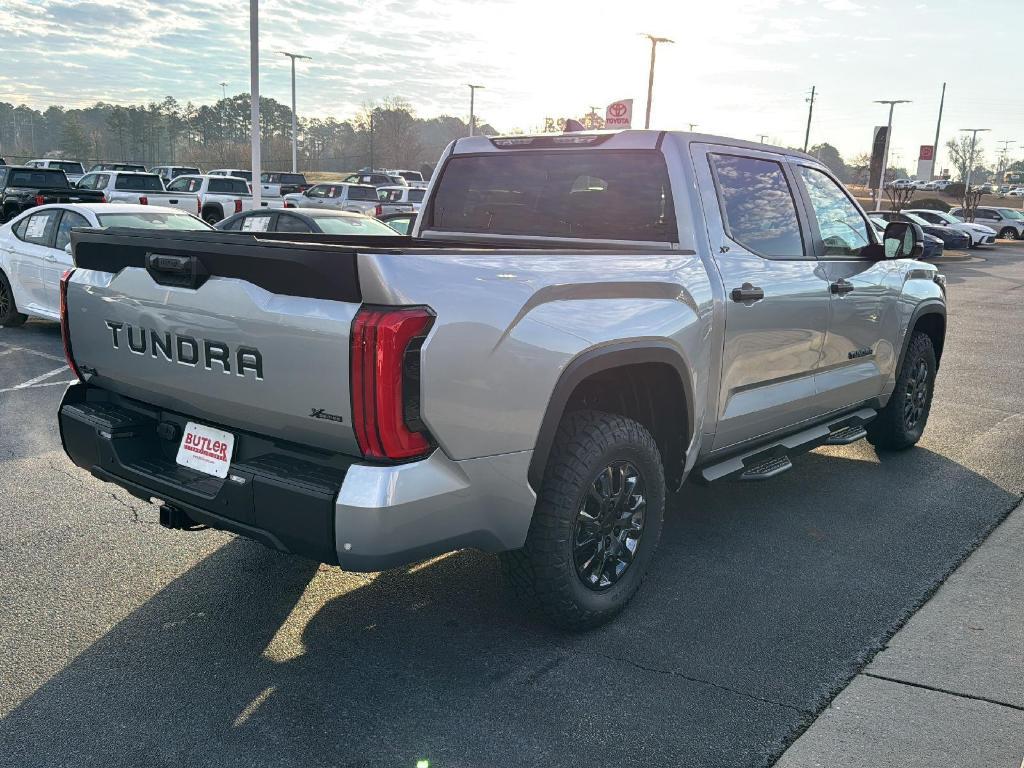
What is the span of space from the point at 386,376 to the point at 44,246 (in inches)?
343

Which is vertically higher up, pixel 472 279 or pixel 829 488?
pixel 472 279

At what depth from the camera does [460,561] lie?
4250 millimetres

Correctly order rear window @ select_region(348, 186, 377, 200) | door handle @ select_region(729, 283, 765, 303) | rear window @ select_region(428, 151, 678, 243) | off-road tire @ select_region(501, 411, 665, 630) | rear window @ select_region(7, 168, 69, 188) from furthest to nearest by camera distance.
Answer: rear window @ select_region(348, 186, 377, 200) < rear window @ select_region(7, 168, 69, 188) < rear window @ select_region(428, 151, 678, 243) < door handle @ select_region(729, 283, 765, 303) < off-road tire @ select_region(501, 411, 665, 630)

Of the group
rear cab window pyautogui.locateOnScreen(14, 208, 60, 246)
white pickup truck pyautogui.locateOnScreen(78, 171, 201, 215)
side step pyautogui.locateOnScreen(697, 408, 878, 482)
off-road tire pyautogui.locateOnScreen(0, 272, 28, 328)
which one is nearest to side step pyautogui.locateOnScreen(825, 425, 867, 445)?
side step pyautogui.locateOnScreen(697, 408, 878, 482)

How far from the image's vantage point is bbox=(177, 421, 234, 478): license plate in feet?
10.2

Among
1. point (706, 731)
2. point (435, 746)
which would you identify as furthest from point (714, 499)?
point (435, 746)

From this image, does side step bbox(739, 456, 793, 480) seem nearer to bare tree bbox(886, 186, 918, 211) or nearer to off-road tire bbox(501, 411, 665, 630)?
off-road tire bbox(501, 411, 665, 630)

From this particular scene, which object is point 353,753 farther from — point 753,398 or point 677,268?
point 753,398

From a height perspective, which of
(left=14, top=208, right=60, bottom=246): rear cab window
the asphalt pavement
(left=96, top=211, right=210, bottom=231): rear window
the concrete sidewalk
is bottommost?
the asphalt pavement

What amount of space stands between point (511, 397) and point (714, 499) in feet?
8.92

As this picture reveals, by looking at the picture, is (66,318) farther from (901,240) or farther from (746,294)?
(901,240)

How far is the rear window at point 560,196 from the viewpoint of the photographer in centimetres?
418

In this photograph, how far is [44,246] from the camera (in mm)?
9727

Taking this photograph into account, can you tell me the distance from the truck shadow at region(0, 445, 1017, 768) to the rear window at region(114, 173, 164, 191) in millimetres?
23218
